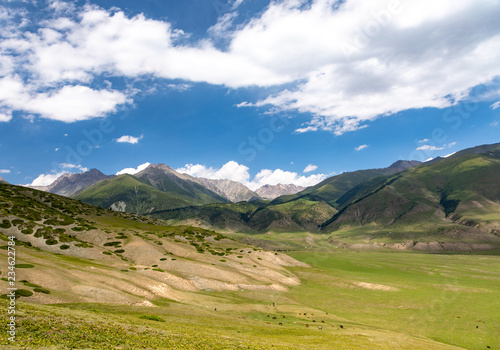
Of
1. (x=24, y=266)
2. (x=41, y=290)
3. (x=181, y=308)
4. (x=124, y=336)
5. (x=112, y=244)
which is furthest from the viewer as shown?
(x=112, y=244)

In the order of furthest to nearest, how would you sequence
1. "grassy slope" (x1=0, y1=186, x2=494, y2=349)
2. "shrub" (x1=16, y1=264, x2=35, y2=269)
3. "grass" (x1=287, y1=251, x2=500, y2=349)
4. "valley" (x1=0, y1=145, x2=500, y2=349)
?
"grass" (x1=287, y1=251, x2=500, y2=349) → "shrub" (x1=16, y1=264, x2=35, y2=269) → "valley" (x1=0, y1=145, x2=500, y2=349) → "grassy slope" (x1=0, y1=186, x2=494, y2=349)

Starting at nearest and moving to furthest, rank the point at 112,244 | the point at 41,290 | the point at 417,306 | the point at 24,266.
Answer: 1. the point at 41,290
2. the point at 24,266
3. the point at 417,306
4. the point at 112,244

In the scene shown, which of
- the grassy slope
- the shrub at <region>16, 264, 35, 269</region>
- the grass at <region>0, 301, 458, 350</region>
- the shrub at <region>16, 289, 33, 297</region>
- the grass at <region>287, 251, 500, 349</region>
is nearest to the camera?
the grass at <region>0, 301, 458, 350</region>

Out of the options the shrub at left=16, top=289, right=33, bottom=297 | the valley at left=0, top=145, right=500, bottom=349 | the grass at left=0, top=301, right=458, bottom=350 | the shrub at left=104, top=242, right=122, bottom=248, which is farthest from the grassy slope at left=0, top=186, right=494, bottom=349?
the shrub at left=104, top=242, right=122, bottom=248

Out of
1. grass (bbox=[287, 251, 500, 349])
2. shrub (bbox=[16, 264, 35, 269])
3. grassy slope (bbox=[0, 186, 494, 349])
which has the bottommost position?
grass (bbox=[287, 251, 500, 349])

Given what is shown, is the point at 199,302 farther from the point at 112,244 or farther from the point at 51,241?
the point at 51,241

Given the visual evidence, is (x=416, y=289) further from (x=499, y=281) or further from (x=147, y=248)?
(x=147, y=248)

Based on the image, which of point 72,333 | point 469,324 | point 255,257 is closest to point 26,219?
point 255,257

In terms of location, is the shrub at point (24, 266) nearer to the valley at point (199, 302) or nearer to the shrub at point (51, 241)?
the valley at point (199, 302)

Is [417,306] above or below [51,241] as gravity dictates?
below

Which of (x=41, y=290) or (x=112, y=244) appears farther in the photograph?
(x=112, y=244)

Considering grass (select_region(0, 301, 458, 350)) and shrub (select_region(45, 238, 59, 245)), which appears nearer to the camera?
grass (select_region(0, 301, 458, 350))

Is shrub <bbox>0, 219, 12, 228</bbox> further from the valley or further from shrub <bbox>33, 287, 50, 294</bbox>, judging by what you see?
shrub <bbox>33, 287, 50, 294</bbox>

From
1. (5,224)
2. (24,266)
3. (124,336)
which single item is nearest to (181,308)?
(124,336)
